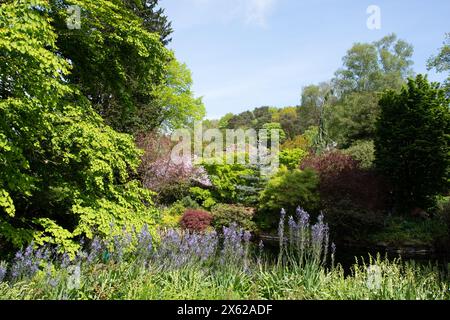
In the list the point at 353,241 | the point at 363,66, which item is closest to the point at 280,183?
the point at 353,241

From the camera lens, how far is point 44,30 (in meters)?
4.90

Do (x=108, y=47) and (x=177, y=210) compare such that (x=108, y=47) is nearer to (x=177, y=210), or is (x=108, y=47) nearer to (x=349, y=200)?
(x=349, y=200)

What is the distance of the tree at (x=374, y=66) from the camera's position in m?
33.8

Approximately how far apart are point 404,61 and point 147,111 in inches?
1098

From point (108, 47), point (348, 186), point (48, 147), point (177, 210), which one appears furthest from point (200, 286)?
point (177, 210)

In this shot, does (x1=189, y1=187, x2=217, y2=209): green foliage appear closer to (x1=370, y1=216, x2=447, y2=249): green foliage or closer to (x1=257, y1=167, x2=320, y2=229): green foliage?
(x1=257, y1=167, x2=320, y2=229): green foliage

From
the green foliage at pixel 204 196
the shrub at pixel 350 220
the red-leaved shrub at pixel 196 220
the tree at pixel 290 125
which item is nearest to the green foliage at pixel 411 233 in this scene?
the shrub at pixel 350 220

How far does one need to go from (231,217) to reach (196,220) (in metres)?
1.64

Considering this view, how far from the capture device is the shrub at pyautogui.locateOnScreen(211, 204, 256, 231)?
16125 mm

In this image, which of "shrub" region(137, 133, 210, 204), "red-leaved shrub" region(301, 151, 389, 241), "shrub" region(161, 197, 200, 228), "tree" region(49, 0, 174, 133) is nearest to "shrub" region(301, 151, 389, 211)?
"red-leaved shrub" region(301, 151, 389, 241)

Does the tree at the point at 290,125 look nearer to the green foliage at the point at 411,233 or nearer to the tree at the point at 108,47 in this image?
the green foliage at the point at 411,233

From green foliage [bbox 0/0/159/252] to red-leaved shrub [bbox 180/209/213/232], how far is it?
8.15 metres

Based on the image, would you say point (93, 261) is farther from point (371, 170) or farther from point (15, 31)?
point (371, 170)

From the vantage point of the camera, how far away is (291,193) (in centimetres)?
1562
